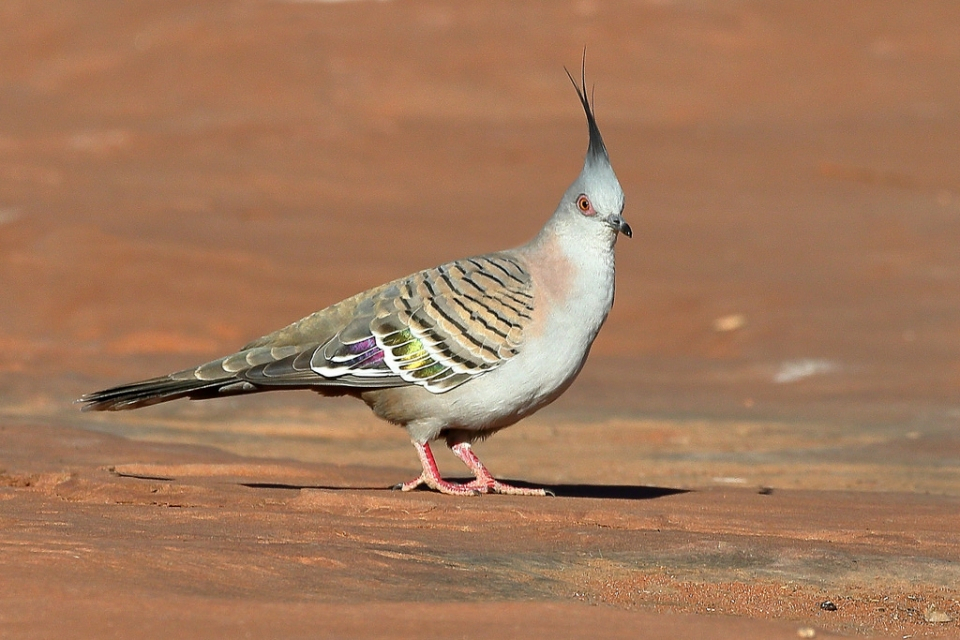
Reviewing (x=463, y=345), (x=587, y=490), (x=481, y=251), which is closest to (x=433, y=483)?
(x=463, y=345)

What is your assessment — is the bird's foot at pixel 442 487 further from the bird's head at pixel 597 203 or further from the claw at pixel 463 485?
the bird's head at pixel 597 203

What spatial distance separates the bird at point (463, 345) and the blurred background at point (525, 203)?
2926 mm

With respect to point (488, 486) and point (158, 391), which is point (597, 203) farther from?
point (158, 391)

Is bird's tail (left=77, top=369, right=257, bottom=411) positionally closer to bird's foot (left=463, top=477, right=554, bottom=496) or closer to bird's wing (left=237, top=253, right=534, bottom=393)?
bird's wing (left=237, top=253, right=534, bottom=393)

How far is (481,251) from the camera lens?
19.5 meters

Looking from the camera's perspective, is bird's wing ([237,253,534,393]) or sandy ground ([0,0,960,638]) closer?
sandy ground ([0,0,960,638])

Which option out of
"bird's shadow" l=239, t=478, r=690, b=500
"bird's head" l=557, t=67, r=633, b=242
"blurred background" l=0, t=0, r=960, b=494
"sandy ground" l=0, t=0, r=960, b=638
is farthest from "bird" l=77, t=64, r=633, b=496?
"blurred background" l=0, t=0, r=960, b=494

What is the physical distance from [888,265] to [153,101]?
44.2ft

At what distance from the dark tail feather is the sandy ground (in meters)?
0.36

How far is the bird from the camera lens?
7.32 metres

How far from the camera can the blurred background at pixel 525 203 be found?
12602mm

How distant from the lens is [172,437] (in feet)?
35.6

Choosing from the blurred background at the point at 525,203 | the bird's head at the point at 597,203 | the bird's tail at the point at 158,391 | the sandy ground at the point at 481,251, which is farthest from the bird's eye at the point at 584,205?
the blurred background at the point at 525,203

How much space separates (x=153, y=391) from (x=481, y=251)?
12186 millimetres
